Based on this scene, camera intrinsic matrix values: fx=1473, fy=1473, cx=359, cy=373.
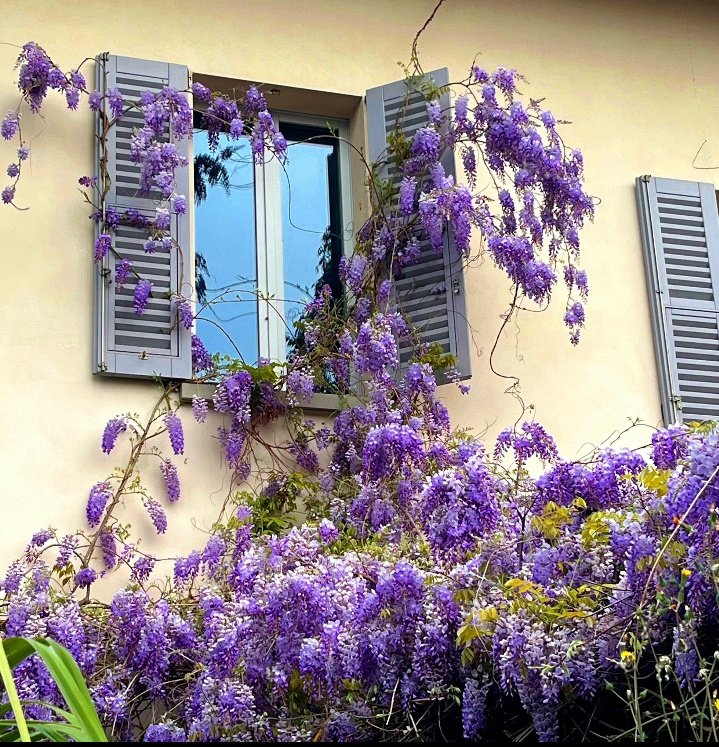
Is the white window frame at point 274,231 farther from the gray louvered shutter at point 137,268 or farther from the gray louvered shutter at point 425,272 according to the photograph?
the gray louvered shutter at point 137,268

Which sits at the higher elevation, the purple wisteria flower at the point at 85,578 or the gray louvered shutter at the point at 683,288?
the gray louvered shutter at the point at 683,288

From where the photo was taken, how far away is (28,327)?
5.25 meters

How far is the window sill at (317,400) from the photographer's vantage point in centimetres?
538

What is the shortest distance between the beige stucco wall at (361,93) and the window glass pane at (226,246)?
14.5 inches

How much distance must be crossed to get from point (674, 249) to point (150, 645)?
2870 mm

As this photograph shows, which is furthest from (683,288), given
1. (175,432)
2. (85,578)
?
(85,578)

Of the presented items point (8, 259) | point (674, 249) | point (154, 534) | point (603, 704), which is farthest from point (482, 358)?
point (603, 704)

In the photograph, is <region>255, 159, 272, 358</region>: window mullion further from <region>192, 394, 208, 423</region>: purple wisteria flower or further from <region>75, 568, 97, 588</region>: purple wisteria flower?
<region>75, 568, 97, 588</region>: purple wisteria flower

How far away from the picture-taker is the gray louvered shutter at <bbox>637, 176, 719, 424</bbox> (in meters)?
6.01

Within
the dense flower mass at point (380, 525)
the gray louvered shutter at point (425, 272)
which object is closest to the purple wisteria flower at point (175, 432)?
the dense flower mass at point (380, 525)

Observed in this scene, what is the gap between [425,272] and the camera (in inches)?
227

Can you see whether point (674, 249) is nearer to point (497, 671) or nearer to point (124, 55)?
point (124, 55)

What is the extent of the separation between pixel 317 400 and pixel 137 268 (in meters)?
0.83

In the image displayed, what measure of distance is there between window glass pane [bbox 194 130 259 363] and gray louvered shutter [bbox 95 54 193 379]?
175mm
